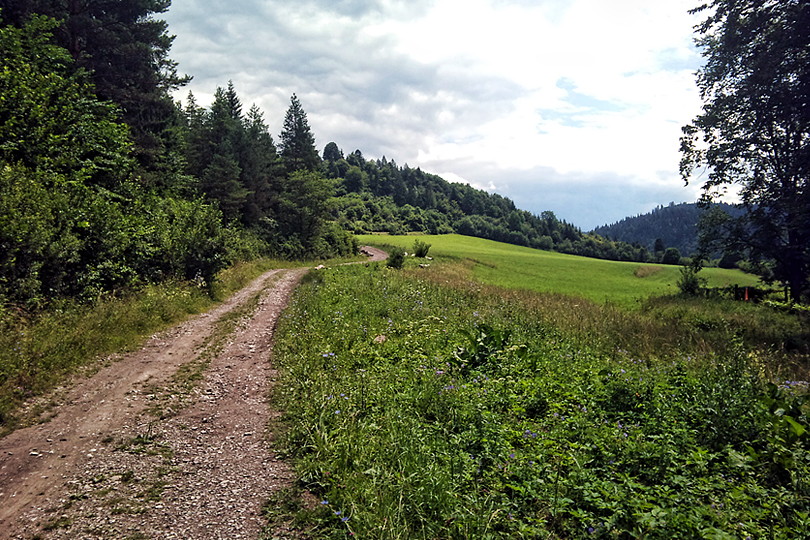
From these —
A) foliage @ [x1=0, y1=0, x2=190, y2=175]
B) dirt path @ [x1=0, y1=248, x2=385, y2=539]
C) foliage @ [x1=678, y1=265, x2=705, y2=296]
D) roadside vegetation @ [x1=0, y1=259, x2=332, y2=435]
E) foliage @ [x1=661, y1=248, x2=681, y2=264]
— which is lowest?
dirt path @ [x1=0, y1=248, x2=385, y2=539]

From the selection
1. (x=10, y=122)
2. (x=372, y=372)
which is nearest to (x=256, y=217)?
(x=10, y=122)

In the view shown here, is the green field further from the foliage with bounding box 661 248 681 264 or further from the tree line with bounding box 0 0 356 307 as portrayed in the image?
the foliage with bounding box 661 248 681 264

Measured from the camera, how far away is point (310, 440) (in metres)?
5.84

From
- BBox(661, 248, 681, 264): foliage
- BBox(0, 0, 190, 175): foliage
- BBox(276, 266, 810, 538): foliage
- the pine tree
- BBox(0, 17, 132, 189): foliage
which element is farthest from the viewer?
BBox(661, 248, 681, 264): foliage

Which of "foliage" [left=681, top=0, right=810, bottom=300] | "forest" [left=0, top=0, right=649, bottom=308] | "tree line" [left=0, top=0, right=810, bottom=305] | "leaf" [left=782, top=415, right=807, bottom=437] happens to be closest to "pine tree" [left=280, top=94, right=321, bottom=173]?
"forest" [left=0, top=0, right=649, bottom=308]

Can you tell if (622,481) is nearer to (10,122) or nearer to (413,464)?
(413,464)

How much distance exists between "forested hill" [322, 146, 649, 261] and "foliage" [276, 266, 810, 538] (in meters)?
93.1

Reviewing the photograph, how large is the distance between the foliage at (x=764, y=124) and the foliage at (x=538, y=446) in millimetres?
17616

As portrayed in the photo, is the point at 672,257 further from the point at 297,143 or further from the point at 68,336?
the point at 68,336

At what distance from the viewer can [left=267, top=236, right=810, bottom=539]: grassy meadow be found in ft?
13.0

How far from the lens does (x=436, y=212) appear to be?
149125 millimetres

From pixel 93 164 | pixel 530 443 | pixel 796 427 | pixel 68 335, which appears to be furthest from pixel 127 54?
pixel 796 427

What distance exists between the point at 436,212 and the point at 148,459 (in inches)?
5794

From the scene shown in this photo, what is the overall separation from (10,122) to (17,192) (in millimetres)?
5174
